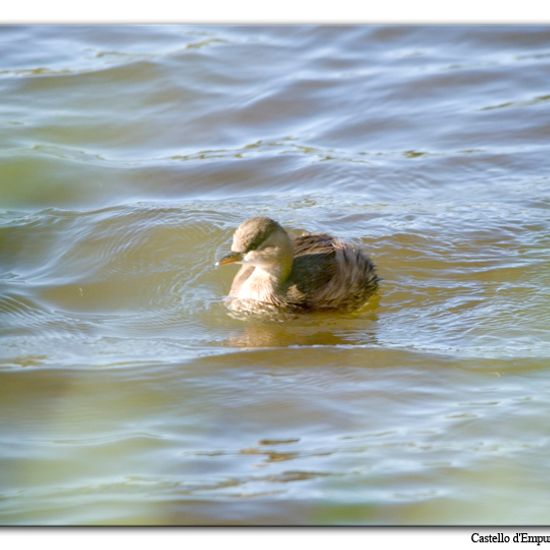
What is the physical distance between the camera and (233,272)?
374 inches

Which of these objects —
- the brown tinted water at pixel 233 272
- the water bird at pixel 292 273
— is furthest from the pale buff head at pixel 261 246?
the brown tinted water at pixel 233 272

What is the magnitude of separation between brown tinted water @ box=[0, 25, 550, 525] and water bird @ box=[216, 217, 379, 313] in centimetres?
13

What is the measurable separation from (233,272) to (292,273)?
103 centimetres

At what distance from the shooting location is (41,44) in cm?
1379

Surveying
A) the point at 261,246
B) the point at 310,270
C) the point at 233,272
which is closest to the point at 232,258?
the point at 261,246

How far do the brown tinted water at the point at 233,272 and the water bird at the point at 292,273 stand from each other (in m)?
0.13

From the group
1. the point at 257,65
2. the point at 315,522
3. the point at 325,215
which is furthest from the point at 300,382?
the point at 257,65

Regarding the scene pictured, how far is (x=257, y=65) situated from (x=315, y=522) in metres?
8.72

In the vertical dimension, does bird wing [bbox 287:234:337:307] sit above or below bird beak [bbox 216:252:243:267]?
below

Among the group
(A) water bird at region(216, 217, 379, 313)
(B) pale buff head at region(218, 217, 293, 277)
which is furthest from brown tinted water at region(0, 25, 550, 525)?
(B) pale buff head at region(218, 217, 293, 277)

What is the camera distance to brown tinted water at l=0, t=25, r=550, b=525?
6.00 meters

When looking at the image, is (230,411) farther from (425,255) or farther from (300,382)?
(425,255)

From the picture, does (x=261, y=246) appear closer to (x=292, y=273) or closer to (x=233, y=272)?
(x=292, y=273)

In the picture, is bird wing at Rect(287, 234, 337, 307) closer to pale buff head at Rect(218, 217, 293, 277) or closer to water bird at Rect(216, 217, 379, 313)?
water bird at Rect(216, 217, 379, 313)
